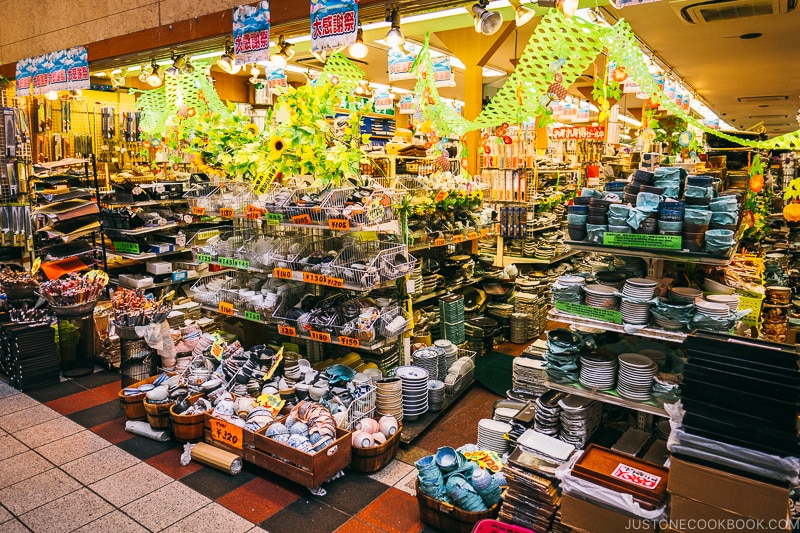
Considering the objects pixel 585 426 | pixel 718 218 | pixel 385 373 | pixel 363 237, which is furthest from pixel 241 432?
pixel 718 218

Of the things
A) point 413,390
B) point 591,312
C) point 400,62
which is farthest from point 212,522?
point 400,62

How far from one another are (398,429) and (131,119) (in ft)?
27.3

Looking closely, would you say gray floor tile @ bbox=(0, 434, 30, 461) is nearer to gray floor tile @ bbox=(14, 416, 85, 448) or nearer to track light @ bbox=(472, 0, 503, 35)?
gray floor tile @ bbox=(14, 416, 85, 448)

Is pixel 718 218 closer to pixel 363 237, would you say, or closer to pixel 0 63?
pixel 363 237

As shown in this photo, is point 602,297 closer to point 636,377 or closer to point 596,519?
point 636,377

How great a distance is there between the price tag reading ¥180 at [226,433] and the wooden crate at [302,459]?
10 centimetres

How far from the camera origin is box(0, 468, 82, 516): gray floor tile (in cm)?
333

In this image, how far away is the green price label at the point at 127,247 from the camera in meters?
6.43

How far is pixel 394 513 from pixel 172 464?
166 cm

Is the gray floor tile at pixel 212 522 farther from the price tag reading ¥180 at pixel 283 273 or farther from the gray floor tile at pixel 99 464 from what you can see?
the price tag reading ¥180 at pixel 283 273

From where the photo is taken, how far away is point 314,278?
13.5 feet

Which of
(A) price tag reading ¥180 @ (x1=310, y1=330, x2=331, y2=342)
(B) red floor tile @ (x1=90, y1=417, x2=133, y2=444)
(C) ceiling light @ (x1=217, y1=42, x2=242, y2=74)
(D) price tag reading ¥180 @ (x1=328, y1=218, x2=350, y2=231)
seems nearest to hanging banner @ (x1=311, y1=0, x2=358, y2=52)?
(D) price tag reading ¥180 @ (x1=328, y1=218, x2=350, y2=231)

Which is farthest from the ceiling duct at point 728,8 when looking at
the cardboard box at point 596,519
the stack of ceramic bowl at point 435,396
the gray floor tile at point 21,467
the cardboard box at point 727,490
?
the gray floor tile at point 21,467

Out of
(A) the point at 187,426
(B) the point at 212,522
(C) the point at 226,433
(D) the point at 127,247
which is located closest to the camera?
(B) the point at 212,522
